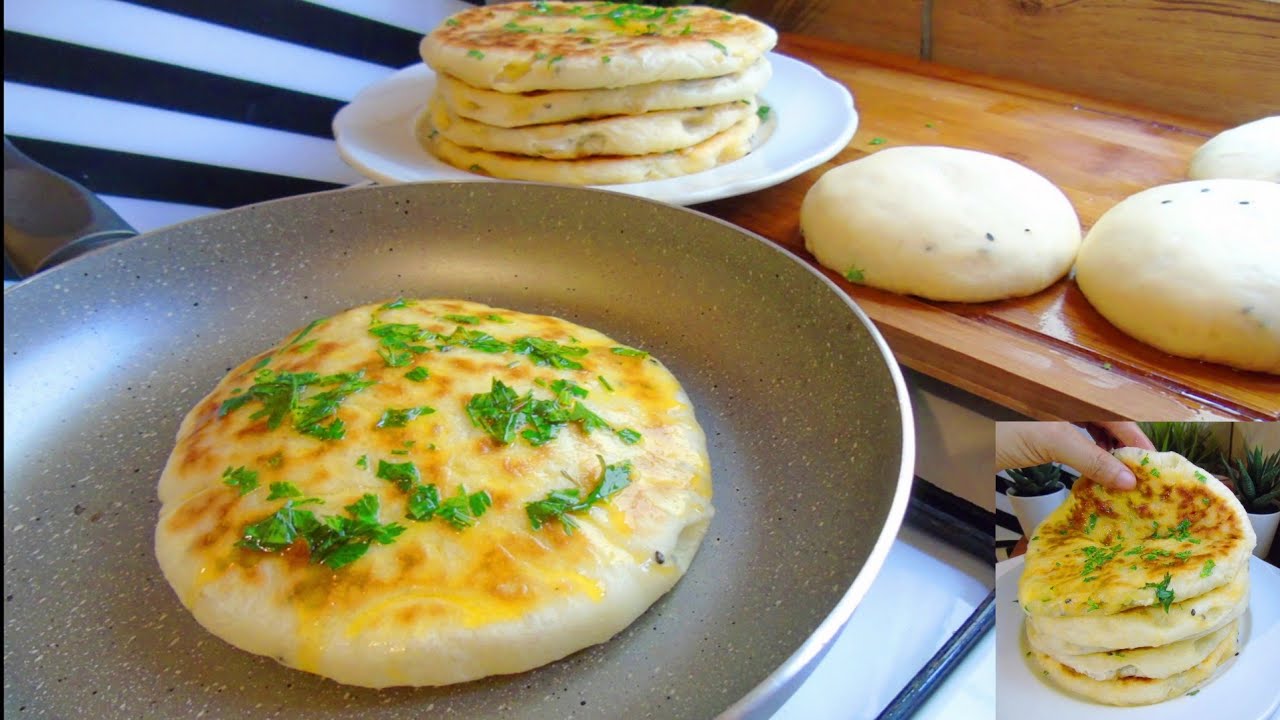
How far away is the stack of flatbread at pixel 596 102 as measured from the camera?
143 centimetres

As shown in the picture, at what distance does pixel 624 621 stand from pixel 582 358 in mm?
349

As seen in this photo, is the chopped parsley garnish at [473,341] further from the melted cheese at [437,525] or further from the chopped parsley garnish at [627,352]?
the chopped parsley garnish at [627,352]

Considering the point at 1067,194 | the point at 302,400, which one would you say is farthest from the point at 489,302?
the point at 1067,194

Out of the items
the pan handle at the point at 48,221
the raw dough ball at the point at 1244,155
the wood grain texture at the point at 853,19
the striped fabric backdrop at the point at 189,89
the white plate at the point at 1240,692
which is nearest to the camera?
the white plate at the point at 1240,692

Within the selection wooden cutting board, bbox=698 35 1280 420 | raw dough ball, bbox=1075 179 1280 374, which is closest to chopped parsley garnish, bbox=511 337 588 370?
wooden cutting board, bbox=698 35 1280 420

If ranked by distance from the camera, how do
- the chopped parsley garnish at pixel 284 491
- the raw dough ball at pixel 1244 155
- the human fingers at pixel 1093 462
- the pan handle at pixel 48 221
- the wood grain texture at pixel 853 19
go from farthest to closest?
1. the wood grain texture at pixel 853 19
2. the raw dough ball at pixel 1244 155
3. the pan handle at pixel 48 221
4. the chopped parsley garnish at pixel 284 491
5. the human fingers at pixel 1093 462

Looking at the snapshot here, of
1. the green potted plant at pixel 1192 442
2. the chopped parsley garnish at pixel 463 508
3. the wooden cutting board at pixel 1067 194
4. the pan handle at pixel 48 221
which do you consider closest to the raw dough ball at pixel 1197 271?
the wooden cutting board at pixel 1067 194

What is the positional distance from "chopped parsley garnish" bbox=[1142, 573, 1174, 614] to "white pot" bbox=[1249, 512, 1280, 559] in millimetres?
60

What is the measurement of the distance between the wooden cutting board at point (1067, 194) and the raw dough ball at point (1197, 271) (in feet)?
0.11

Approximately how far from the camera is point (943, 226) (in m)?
1.23

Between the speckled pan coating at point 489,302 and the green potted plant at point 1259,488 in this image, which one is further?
the speckled pan coating at point 489,302

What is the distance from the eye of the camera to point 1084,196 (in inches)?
57.1

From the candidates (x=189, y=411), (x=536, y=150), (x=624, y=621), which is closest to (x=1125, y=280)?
(x=624, y=621)

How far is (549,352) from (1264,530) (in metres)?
0.68
